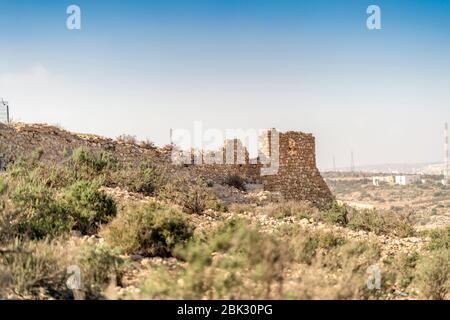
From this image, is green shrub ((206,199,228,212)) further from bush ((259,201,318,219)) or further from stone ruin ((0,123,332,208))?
stone ruin ((0,123,332,208))

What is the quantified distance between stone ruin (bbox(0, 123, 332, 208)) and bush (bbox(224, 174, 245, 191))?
24cm

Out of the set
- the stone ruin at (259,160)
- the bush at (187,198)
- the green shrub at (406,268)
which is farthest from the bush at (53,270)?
the stone ruin at (259,160)

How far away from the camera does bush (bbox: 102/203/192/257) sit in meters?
6.96

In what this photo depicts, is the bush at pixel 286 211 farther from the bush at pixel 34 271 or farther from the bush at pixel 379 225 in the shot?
the bush at pixel 34 271

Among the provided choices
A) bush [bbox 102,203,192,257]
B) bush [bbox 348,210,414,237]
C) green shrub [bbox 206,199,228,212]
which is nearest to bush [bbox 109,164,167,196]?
green shrub [bbox 206,199,228,212]

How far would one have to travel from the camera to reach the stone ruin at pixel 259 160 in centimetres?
1977

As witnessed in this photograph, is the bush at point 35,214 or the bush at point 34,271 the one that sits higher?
the bush at point 35,214

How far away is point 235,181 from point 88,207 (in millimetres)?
11736

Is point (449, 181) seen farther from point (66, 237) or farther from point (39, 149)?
point (66, 237)

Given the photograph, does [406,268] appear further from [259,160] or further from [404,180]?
[404,180]

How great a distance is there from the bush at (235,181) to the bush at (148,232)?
1263 cm

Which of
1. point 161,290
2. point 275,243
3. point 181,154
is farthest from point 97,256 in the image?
point 181,154

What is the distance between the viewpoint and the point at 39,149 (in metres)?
16.0
